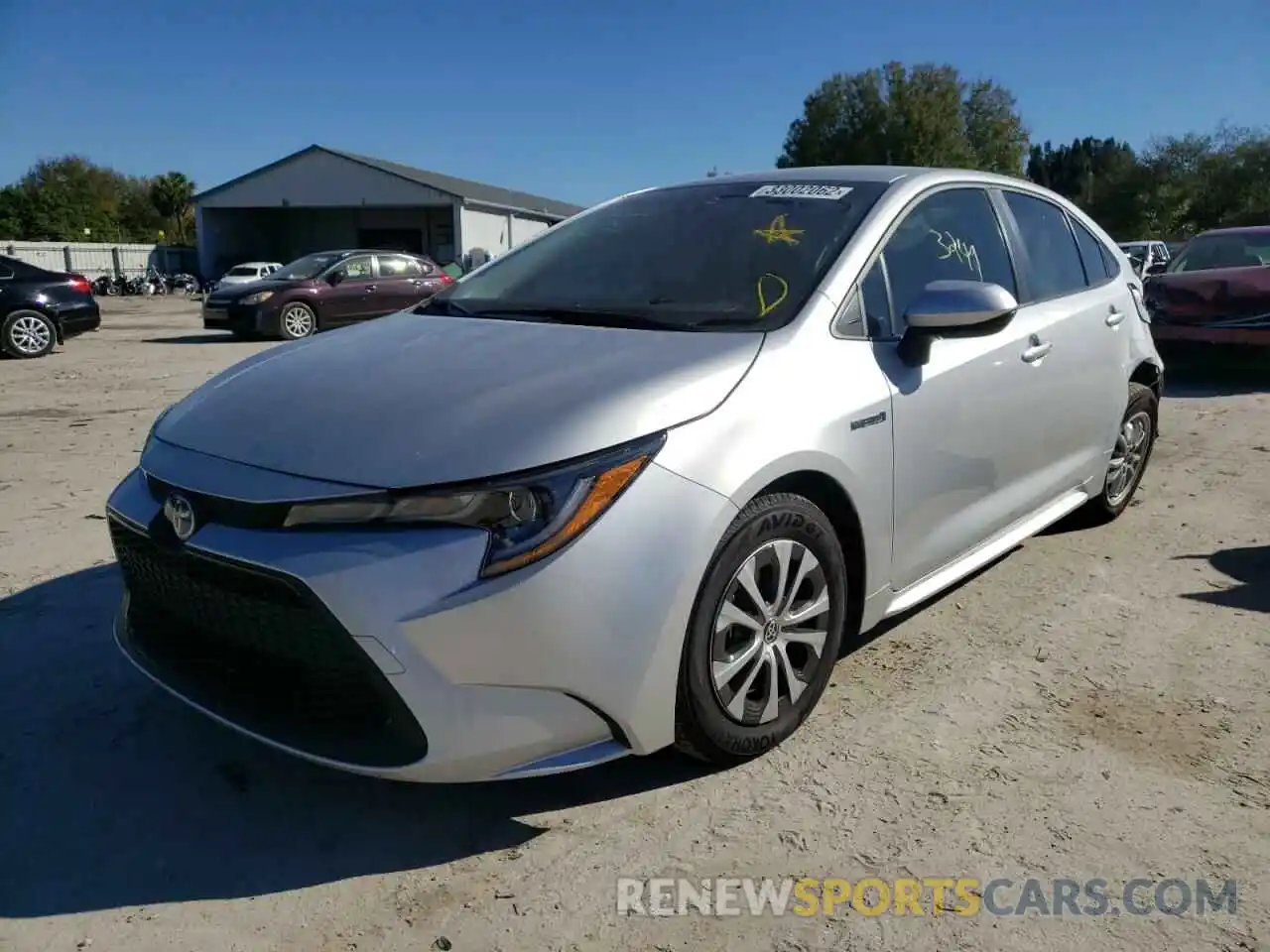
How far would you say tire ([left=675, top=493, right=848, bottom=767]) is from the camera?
7.95 ft

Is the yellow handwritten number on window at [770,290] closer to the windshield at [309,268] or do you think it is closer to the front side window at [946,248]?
the front side window at [946,248]

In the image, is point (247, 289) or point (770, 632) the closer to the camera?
point (770, 632)

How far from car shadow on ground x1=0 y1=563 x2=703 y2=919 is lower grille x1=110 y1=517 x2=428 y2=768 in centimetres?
33

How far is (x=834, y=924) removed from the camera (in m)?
2.13

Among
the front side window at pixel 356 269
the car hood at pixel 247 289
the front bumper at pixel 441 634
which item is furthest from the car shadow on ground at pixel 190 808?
the front side window at pixel 356 269

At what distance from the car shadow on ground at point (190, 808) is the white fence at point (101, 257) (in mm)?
38573

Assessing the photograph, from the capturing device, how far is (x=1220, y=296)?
29.3 feet

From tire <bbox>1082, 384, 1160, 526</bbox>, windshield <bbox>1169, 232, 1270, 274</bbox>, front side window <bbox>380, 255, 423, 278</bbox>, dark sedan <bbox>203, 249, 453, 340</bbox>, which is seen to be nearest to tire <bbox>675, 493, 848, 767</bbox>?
tire <bbox>1082, 384, 1160, 526</bbox>

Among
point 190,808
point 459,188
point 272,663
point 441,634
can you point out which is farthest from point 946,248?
point 459,188

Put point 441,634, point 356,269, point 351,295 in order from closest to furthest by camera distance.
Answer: point 441,634 < point 351,295 < point 356,269

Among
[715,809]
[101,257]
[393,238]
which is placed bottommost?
[715,809]

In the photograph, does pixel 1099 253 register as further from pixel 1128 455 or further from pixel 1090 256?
pixel 1128 455

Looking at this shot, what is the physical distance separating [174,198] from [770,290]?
75.3 m

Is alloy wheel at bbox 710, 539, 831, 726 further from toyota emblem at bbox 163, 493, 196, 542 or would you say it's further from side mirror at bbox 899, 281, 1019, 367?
toyota emblem at bbox 163, 493, 196, 542
